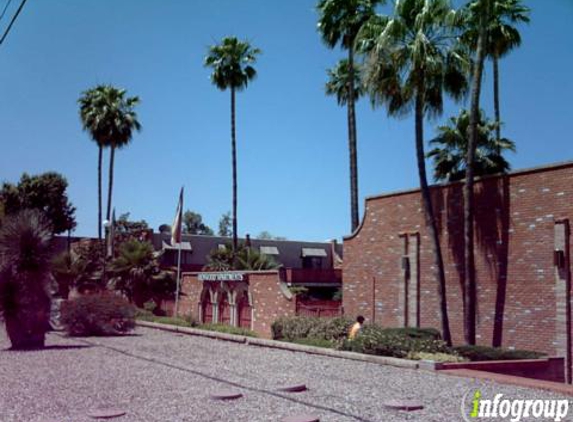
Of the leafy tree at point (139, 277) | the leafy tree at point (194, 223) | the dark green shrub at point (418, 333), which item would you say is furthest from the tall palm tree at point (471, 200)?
the leafy tree at point (194, 223)

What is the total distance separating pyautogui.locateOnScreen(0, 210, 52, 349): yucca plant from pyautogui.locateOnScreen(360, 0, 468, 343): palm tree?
35.3 ft

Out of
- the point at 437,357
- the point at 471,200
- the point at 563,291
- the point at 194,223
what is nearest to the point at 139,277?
the point at 471,200

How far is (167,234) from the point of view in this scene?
55.5 metres

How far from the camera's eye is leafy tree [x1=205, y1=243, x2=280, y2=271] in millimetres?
36344

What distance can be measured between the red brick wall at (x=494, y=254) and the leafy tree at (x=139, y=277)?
15543 mm

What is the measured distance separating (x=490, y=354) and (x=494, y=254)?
4.18 metres

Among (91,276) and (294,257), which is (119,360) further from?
(294,257)

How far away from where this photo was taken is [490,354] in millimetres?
17016

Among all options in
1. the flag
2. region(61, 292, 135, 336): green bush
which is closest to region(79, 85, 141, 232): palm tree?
the flag

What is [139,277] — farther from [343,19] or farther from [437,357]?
[437,357]

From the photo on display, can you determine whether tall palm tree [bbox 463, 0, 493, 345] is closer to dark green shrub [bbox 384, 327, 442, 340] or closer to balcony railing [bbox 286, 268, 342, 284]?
dark green shrub [bbox 384, 327, 442, 340]

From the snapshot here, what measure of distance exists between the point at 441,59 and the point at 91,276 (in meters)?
28.4

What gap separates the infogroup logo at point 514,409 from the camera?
9.76 m

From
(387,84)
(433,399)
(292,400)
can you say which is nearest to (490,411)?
(433,399)
